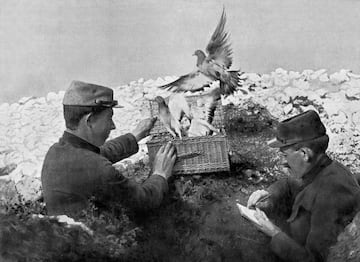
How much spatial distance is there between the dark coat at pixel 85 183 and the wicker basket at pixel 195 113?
41cm

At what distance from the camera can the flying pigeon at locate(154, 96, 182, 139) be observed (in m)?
9.25

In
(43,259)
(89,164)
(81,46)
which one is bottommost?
(43,259)

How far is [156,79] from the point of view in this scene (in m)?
9.49

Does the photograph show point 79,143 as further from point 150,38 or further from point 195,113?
point 150,38

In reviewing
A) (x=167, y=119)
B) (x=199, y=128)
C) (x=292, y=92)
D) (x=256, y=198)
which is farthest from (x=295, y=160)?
(x=167, y=119)

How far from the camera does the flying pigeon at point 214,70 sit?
938 cm

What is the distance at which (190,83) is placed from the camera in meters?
9.41

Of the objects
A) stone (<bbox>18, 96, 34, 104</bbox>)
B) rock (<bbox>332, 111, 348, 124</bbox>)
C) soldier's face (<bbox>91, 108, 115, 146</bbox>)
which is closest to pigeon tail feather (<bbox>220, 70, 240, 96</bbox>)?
rock (<bbox>332, 111, 348, 124</bbox>)

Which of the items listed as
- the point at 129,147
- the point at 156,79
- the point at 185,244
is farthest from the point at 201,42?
the point at 185,244

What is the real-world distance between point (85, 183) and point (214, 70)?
1429mm

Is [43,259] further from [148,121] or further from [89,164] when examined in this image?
[148,121]

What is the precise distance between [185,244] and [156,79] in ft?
4.68

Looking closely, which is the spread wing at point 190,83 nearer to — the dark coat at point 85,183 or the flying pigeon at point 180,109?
the flying pigeon at point 180,109

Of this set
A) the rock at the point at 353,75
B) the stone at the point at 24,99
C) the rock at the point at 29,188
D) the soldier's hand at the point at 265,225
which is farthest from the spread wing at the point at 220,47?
the rock at the point at 29,188
